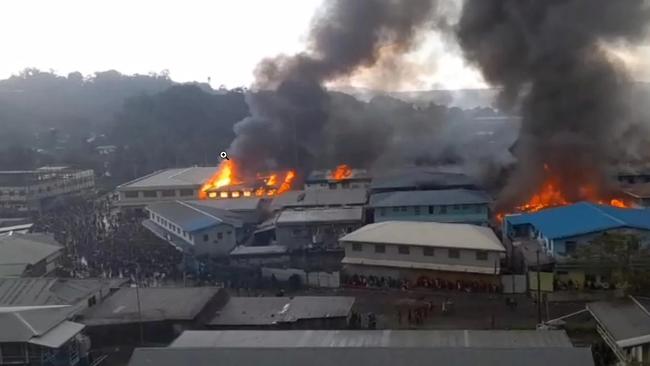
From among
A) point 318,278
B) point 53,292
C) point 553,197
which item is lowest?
point 318,278

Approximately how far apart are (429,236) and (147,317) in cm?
728

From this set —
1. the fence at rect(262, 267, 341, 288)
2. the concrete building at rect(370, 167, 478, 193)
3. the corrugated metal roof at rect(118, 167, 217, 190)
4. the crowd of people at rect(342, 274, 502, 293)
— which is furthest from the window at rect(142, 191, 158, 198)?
the crowd of people at rect(342, 274, 502, 293)

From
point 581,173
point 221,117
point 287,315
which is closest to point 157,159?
point 221,117

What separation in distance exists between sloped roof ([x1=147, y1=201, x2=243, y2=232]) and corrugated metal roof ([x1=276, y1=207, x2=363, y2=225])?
1713 mm

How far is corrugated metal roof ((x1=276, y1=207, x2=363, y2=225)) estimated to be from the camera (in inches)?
800

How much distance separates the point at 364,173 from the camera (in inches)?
1170

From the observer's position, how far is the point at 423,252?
1698 cm

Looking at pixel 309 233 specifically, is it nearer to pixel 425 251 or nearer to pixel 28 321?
pixel 425 251

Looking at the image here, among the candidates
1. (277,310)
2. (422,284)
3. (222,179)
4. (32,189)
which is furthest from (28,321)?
(32,189)

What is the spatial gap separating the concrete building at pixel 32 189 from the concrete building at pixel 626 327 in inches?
1023

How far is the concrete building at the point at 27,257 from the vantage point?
1622cm

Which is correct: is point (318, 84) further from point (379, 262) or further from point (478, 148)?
point (379, 262)

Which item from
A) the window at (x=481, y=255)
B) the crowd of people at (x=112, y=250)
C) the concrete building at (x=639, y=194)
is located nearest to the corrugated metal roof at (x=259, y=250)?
the crowd of people at (x=112, y=250)

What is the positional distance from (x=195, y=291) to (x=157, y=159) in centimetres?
3285
